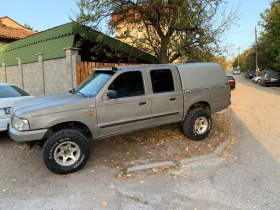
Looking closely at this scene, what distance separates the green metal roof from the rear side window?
5.32 m

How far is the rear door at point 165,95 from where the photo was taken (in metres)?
4.93

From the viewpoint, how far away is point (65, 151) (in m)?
4.06

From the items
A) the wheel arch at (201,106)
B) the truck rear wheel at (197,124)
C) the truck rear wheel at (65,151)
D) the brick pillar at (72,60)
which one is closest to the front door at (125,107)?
the truck rear wheel at (65,151)

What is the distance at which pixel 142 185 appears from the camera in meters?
3.63

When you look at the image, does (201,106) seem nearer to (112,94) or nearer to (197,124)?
(197,124)

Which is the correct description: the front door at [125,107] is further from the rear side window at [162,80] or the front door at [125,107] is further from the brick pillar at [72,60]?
the brick pillar at [72,60]

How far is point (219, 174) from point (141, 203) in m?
1.65

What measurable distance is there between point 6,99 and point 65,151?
104 inches

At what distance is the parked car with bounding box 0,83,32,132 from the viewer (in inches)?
208

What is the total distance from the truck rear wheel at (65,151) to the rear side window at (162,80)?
1.98m

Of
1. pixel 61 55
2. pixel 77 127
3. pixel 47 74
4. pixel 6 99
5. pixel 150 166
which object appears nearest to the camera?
pixel 150 166

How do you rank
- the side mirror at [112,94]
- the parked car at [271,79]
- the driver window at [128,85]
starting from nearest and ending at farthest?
the side mirror at [112,94] → the driver window at [128,85] → the parked car at [271,79]

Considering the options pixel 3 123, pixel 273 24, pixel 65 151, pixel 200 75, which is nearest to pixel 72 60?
pixel 3 123

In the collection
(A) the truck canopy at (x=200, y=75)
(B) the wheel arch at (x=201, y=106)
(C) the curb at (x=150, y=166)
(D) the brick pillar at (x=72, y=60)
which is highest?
(D) the brick pillar at (x=72, y=60)
